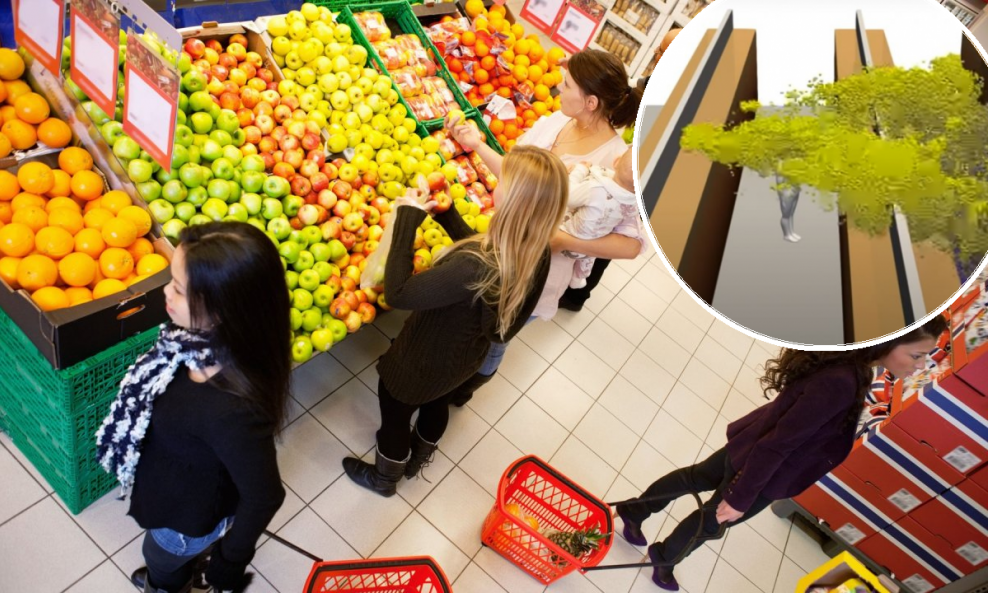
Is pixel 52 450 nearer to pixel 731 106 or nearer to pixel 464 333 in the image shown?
pixel 464 333

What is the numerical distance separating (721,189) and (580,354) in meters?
3.08

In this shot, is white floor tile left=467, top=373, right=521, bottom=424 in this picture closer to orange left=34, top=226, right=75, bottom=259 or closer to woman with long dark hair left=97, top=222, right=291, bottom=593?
woman with long dark hair left=97, top=222, right=291, bottom=593

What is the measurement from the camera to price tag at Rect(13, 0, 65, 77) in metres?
1.88

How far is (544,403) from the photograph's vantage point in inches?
132

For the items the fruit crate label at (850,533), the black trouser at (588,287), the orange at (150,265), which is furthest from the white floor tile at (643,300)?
the orange at (150,265)

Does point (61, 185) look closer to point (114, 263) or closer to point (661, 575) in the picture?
point (114, 263)

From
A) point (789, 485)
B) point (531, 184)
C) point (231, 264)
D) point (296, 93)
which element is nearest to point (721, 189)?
point (231, 264)

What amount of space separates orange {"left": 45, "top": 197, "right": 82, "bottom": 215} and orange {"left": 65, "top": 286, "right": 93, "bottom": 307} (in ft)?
0.88

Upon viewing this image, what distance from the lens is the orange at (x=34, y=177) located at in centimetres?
192

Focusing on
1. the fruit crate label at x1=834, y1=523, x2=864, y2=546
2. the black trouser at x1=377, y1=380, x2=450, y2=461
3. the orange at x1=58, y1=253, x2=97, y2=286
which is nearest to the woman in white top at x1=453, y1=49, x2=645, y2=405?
the black trouser at x1=377, y1=380, x2=450, y2=461

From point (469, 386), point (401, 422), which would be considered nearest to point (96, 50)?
point (401, 422)

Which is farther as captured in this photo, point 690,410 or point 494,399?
point 690,410

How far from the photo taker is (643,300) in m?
4.32

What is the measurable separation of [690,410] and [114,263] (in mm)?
3011
